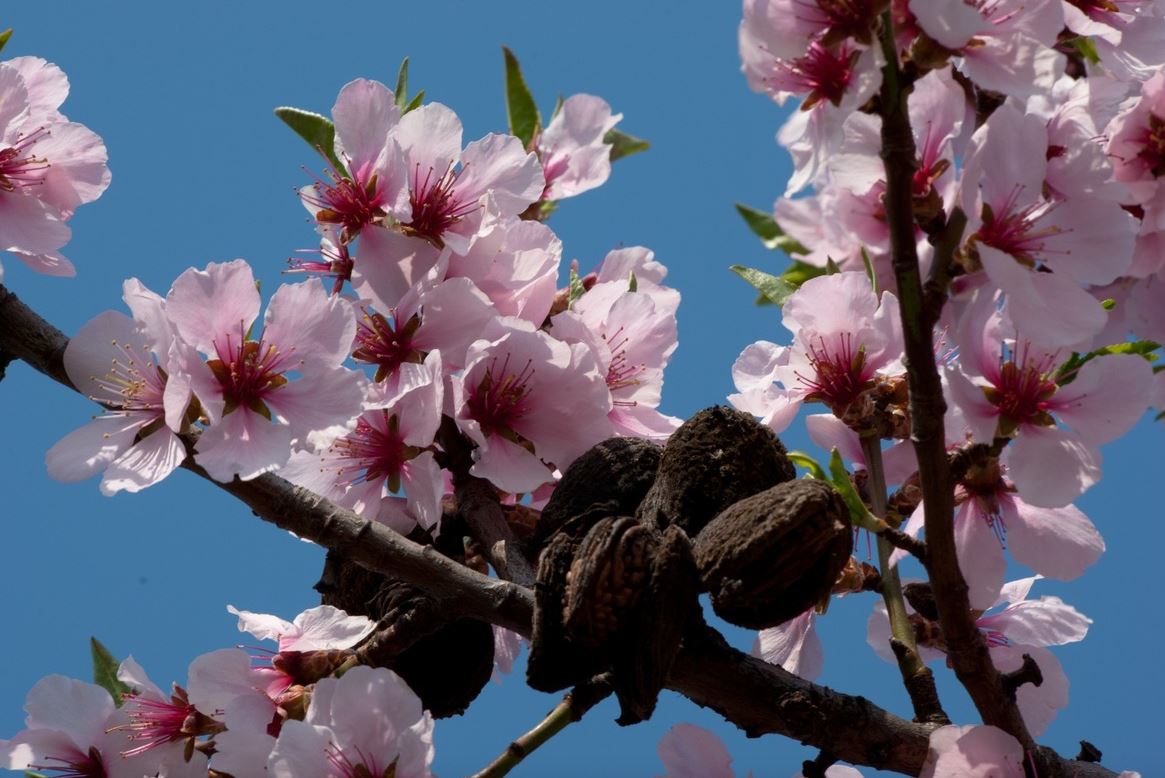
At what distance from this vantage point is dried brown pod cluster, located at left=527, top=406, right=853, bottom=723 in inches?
27.8

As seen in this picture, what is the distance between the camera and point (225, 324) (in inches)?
36.6

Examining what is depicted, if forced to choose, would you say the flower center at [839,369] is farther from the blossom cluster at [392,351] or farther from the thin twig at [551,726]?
the thin twig at [551,726]

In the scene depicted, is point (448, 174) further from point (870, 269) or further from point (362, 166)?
point (870, 269)

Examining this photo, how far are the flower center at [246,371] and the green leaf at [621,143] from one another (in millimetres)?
567

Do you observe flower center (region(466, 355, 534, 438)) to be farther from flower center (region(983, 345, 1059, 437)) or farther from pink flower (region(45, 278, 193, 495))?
flower center (region(983, 345, 1059, 437))

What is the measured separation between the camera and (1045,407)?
0.82m

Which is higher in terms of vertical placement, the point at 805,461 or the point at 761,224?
the point at 761,224

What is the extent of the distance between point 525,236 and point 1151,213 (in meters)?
0.48

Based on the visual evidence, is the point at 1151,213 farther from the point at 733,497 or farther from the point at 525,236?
the point at 525,236

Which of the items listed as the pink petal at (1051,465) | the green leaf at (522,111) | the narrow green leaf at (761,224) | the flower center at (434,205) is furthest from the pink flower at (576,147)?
the pink petal at (1051,465)

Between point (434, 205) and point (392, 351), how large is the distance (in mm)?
125

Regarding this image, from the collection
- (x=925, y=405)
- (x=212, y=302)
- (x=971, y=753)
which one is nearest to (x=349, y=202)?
(x=212, y=302)

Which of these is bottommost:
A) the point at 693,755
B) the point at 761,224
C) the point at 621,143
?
the point at 693,755

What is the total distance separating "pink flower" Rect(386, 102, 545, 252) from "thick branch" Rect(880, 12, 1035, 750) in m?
0.40
